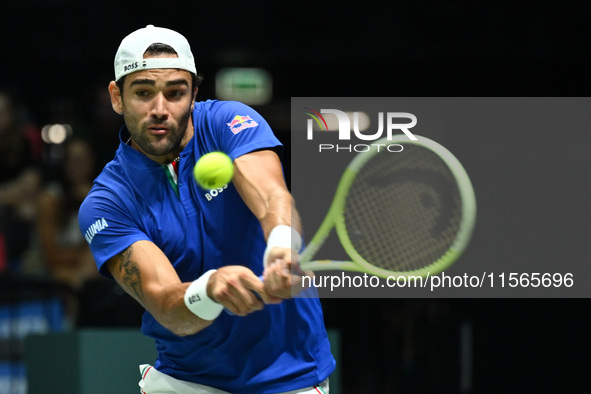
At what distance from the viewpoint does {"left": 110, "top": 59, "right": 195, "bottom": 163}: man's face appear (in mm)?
3055

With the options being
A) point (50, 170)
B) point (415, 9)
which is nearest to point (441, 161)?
point (50, 170)

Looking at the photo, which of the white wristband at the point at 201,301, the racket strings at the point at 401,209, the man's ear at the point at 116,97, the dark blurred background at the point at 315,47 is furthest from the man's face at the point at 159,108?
the dark blurred background at the point at 315,47

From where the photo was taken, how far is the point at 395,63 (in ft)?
24.5

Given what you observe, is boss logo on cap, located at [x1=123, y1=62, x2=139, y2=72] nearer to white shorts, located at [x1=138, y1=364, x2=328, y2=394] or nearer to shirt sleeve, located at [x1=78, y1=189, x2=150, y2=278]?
shirt sleeve, located at [x1=78, y1=189, x2=150, y2=278]

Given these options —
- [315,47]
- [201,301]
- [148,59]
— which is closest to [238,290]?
[201,301]

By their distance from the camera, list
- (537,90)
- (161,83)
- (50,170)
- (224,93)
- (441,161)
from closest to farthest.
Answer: (161,83) → (441,161) → (50,170) → (537,90) → (224,93)

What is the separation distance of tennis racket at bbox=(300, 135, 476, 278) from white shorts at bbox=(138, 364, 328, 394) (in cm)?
43

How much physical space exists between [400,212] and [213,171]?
3.01 feet

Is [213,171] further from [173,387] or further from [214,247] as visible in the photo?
[173,387]

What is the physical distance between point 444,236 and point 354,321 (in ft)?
8.27

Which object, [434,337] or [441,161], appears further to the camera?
[434,337]

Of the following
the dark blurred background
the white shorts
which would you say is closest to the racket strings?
the white shorts

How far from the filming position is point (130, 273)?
299cm

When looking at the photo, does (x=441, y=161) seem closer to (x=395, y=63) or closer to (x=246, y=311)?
(x=246, y=311)
